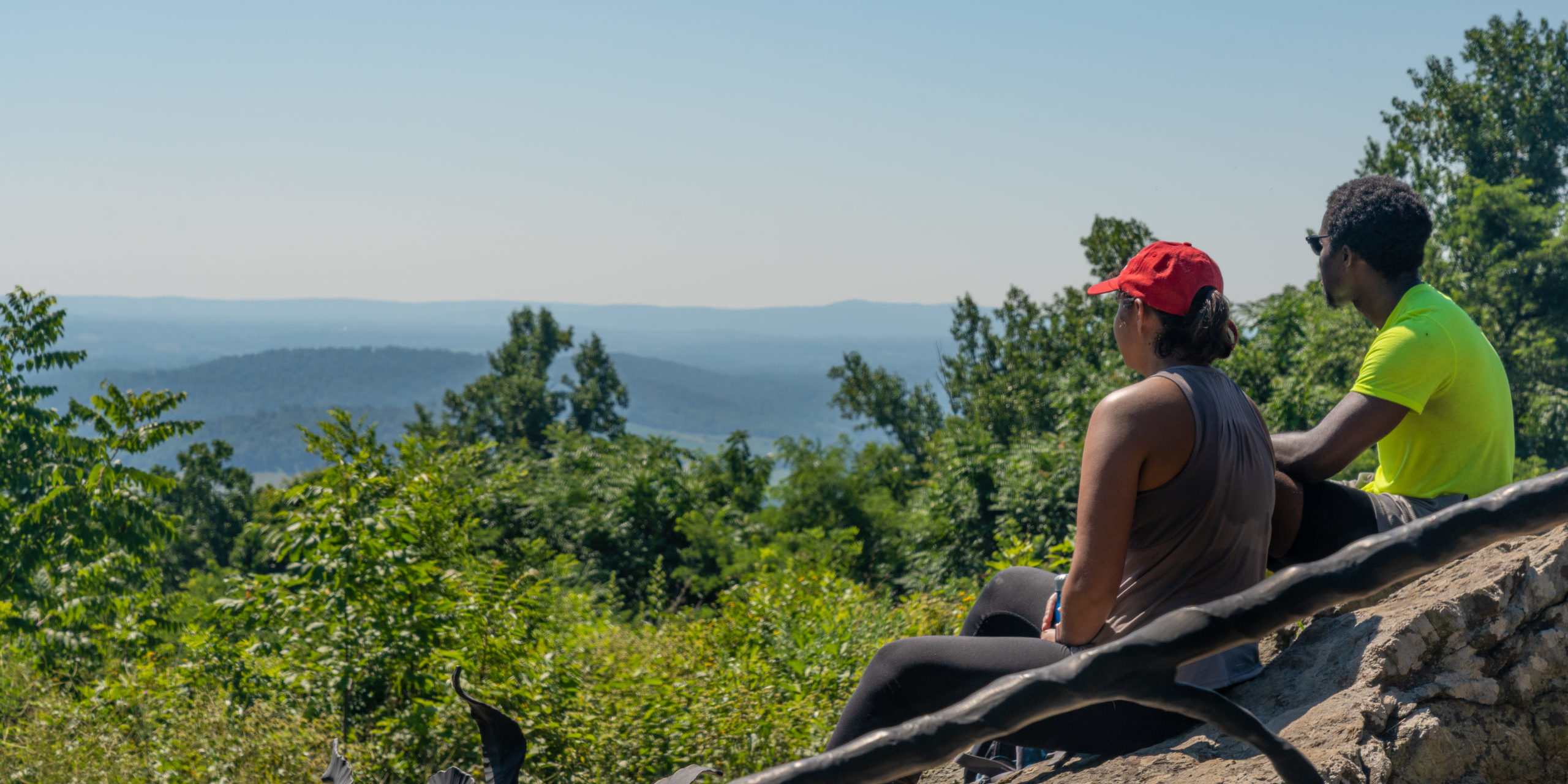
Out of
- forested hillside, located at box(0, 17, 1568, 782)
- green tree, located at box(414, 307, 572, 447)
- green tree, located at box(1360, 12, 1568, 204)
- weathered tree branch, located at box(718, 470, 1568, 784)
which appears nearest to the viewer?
weathered tree branch, located at box(718, 470, 1568, 784)

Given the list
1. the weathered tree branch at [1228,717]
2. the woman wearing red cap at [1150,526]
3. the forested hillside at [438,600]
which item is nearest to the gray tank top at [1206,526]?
the woman wearing red cap at [1150,526]

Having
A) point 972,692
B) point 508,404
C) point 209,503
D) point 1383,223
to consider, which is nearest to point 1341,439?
point 1383,223

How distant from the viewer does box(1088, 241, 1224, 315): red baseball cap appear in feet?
6.95

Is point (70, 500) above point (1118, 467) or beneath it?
beneath

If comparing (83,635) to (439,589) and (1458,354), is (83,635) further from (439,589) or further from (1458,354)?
(1458,354)

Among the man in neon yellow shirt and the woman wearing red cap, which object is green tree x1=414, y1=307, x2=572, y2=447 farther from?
the woman wearing red cap

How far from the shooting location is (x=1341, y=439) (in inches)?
96.2

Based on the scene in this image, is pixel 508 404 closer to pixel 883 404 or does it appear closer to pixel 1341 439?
pixel 883 404

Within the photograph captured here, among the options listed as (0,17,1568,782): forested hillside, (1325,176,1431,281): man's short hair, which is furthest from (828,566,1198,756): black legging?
(0,17,1568,782): forested hillside

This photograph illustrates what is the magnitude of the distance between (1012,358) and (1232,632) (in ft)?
109

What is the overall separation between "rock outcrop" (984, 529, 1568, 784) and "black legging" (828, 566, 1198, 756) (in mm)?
49

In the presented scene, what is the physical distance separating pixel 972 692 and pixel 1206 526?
0.57 metres

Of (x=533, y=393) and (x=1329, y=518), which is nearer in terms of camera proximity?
(x=1329, y=518)

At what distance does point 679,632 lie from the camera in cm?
902
